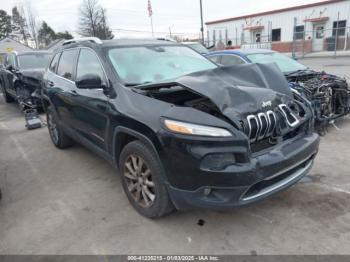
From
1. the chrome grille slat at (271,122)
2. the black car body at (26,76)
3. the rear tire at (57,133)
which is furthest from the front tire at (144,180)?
the black car body at (26,76)

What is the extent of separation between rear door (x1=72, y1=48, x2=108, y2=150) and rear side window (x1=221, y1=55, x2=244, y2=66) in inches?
153

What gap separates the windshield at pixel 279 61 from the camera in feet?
21.8

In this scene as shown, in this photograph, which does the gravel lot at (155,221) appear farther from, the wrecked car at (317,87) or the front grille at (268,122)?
the wrecked car at (317,87)

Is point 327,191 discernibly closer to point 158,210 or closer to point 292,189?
point 292,189

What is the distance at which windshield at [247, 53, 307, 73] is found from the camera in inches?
262

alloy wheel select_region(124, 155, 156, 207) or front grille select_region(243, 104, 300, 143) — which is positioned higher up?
front grille select_region(243, 104, 300, 143)

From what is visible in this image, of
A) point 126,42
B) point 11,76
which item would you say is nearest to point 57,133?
point 126,42

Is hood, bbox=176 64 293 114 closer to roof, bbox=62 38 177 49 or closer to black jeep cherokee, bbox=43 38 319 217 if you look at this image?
black jeep cherokee, bbox=43 38 319 217

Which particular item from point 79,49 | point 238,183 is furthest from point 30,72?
point 238,183

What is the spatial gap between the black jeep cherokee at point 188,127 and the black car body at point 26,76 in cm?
525

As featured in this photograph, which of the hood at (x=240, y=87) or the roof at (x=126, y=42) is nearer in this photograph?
the hood at (x=240, y=87)

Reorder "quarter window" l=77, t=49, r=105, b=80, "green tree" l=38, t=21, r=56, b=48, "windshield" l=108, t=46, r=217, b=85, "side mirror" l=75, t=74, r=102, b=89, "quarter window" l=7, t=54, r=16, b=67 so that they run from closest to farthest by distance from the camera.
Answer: "side mirror" l=75, t=74, r=102, b=89 → "windshield" l=108, t=46, r=217, b=85 → "quarter window" l=77, t=49, r=105, b=80 → "quarter window" l=7, t=54, r=16, b=67 → "green tree" l=38, t=21, r=56, b=48

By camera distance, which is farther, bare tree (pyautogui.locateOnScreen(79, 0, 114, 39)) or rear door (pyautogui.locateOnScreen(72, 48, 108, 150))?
bare tree (pyautogui.locateOnScreen(79, 0, 114, 39))

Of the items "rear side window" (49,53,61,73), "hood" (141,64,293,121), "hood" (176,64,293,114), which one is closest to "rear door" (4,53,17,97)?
"rear side window" (49,53,61,73)
